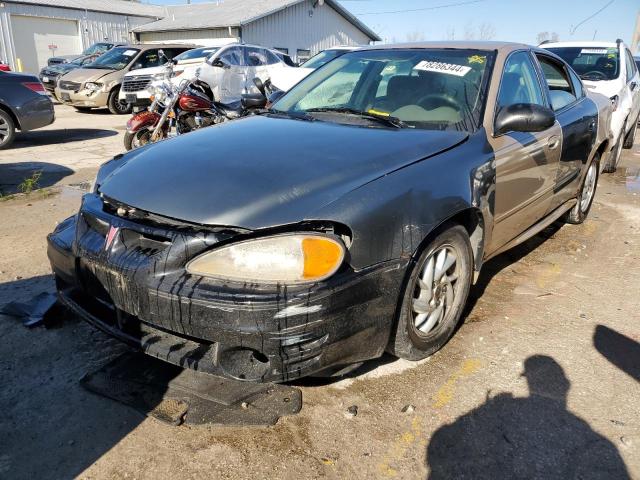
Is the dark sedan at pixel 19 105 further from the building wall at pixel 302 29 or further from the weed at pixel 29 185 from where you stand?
the building wall at pixel 302 29

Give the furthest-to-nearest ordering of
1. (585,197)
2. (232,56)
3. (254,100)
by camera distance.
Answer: (232,56) → (585,197) → (254,100)

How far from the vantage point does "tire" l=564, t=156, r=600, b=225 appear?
5062 mm

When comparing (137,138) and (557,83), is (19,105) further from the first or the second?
(557,83)

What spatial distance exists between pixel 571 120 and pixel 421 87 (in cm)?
150

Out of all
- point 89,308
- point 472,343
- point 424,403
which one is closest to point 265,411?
point 424,403

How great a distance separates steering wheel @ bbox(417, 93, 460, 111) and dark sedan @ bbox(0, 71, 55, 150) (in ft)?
25.9

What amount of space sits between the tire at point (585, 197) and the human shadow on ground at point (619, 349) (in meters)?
2.06

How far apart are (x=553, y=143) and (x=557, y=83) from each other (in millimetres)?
993

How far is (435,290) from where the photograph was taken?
2762 millimetres

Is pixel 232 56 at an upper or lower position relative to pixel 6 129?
upper

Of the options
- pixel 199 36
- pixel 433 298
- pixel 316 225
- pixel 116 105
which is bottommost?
pixel 433 298

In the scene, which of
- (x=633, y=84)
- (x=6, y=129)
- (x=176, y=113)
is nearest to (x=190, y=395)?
(x=176, y=113)

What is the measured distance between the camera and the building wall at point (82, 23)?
25172mm

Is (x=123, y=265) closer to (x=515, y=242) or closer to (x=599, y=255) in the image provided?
(x=515, y=242)
